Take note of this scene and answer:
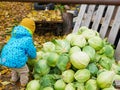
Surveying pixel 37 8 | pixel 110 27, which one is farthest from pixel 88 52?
pixel 37 8

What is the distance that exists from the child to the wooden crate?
1456mm

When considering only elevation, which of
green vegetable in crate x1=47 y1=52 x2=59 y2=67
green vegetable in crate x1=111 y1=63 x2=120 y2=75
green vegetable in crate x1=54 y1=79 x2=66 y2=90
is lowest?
green vegetable in crate x1=54 y1=79 x2=66 y2=90

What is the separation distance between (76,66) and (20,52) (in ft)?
2.51

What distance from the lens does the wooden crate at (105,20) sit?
5.10 metres

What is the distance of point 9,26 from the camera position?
8609mm

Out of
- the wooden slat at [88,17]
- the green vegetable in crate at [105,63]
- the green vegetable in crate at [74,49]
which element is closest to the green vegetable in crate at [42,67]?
the green vegetable in crate at [74,49]

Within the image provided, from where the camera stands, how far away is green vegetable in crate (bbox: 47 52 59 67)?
163 inches

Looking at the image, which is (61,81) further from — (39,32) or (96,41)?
(39,32)

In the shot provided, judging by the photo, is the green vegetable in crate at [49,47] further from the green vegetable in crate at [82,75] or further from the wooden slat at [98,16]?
the wooden slat at [98,16]

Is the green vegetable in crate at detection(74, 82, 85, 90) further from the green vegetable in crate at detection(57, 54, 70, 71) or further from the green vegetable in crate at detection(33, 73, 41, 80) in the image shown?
the green vegetable in crate at detection(33, 73, 41, 80)

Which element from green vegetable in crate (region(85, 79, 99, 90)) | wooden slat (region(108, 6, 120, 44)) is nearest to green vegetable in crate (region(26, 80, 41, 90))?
green vegetable in crate (region(85, 79, 99, 90))

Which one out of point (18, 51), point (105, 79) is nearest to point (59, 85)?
point (105, 79)

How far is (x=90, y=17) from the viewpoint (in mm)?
5820

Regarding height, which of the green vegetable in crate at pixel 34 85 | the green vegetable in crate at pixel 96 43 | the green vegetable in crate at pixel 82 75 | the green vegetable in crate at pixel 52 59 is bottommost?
the green vegetable in crate at pixel 34 85
